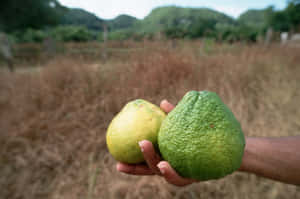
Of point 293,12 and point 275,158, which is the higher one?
point 293,12

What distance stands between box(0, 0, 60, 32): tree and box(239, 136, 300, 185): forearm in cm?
2231

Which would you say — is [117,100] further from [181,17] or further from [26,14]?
[26,14]

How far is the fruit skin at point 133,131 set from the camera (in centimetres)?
95

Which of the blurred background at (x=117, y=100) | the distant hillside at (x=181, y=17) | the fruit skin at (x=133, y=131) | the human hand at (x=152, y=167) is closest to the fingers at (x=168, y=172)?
the human hand at (x=152, y=167)

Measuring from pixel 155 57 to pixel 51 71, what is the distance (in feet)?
5.93

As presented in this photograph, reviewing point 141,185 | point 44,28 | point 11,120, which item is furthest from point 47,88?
point 44,28

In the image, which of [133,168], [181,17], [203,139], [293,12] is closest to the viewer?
Result: [203,139]

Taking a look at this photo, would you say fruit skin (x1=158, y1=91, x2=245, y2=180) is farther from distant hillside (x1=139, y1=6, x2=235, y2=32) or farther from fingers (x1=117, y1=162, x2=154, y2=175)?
distant hillside (x1=139, y1=6, x2=235, y2=32)

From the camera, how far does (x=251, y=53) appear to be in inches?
186

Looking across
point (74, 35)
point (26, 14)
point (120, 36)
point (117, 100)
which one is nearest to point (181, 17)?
point (120, 36)

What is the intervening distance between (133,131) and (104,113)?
6.20 ft

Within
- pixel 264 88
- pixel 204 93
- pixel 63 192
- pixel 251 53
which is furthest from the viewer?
pixel 251 53

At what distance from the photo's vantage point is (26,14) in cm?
2511

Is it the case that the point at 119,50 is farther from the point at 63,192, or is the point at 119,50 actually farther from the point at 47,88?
the point at 63,192
